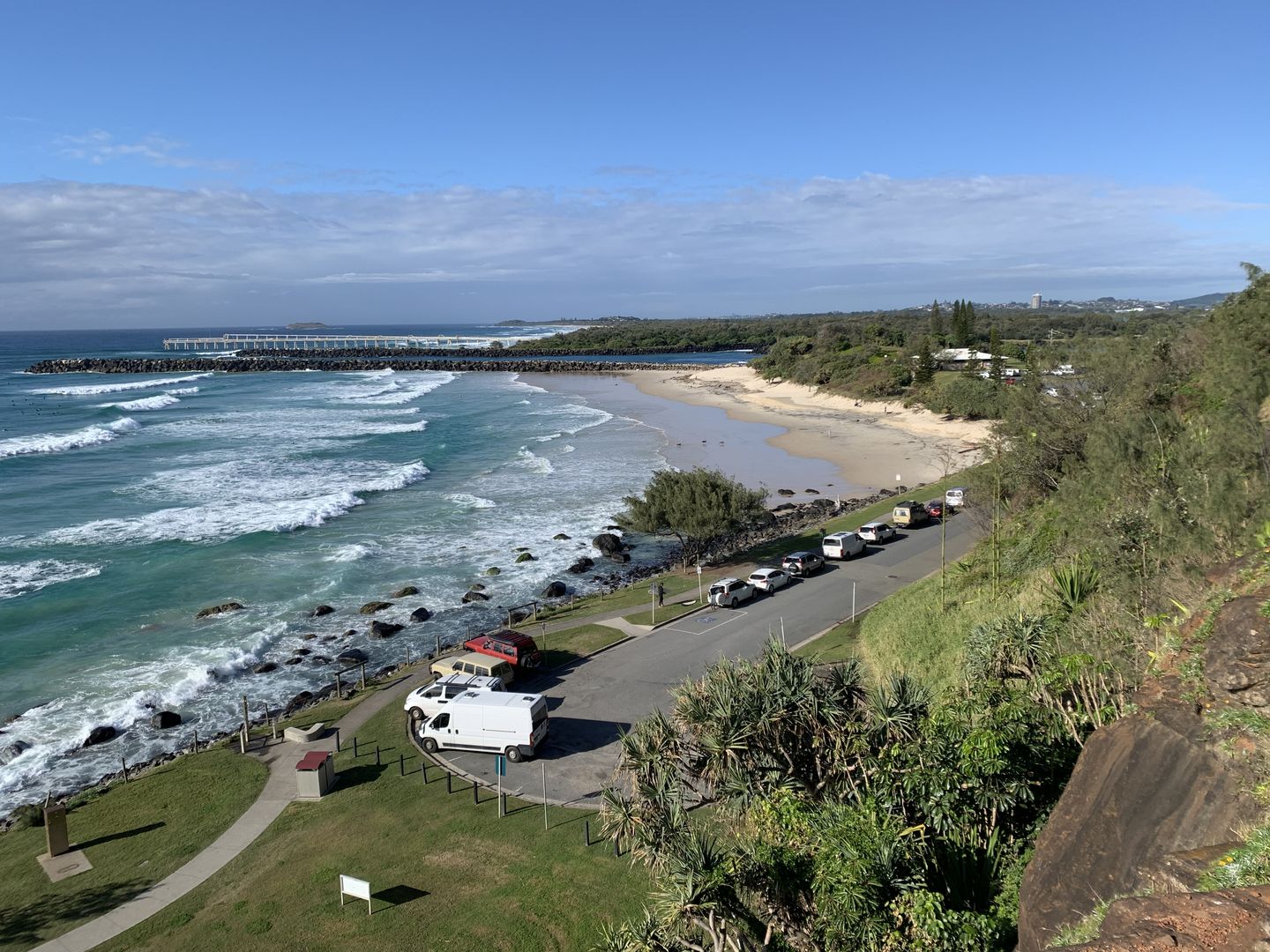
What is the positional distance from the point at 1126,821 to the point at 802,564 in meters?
25.0

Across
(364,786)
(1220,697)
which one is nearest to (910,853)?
(1220,697)

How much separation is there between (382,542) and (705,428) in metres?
44.4

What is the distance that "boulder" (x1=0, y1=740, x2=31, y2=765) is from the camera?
22516mm

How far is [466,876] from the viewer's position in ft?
49.4

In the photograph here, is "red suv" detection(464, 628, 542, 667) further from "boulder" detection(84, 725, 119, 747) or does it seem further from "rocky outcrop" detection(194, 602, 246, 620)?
"rocky outcrop" detection(194, 602, 246, 620)

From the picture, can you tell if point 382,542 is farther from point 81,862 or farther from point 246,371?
point 246,371

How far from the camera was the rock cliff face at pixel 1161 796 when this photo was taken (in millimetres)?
8445

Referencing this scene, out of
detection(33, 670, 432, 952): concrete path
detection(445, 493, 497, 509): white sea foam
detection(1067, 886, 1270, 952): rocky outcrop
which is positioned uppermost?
detection(1067, 886, 1270, 952): rocky outcrop

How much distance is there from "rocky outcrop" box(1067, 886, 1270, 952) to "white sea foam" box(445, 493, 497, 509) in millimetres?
44910

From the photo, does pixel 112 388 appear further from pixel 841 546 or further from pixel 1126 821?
pixel 1126 821

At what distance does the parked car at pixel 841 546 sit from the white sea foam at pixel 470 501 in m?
22.1

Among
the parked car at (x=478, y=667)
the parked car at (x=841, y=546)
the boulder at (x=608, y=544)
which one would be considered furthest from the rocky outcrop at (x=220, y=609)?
the parked car at (x=841, y=546)

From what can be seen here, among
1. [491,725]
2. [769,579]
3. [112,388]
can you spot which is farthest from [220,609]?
[112,388]

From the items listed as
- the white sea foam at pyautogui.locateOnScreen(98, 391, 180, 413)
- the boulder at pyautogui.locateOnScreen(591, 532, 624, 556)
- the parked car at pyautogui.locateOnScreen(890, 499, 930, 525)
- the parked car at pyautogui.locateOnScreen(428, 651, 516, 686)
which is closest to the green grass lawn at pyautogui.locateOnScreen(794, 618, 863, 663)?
the parked car at pyautogui.locateOnScreen(428, 651, 516, 686)
